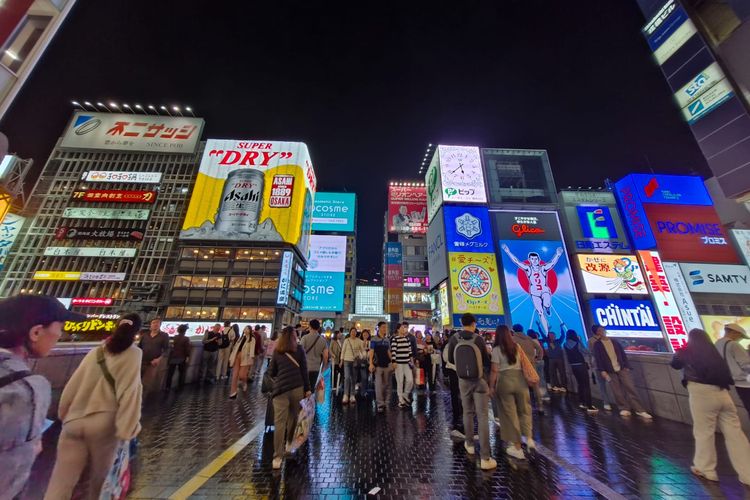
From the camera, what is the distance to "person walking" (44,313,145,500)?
2.29 metres

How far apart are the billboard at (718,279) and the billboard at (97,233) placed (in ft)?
221

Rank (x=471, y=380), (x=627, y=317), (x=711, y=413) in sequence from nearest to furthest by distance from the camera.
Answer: (x=711, y=413) → (x=471, y=380) → (x=627, y=317)

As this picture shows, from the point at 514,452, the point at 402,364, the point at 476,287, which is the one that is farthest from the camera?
the point at 476,287

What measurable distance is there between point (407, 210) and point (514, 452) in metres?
45.2

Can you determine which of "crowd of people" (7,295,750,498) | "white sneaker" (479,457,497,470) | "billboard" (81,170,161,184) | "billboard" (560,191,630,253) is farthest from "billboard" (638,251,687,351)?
"billboard" (81,170,161,184)

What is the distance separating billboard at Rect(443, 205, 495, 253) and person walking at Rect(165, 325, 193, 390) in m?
23.2

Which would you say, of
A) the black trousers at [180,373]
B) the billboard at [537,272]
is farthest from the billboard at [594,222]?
the black trousers at [180,373]

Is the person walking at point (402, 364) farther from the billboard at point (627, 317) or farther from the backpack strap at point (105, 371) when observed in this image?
the billboard at point (627, 317)

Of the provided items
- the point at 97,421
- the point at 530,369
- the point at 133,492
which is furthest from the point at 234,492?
the point at 530,369

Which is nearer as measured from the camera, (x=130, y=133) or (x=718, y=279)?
(x=718, y=279)

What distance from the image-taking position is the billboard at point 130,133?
4488 centimetres

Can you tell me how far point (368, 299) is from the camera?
225 feet

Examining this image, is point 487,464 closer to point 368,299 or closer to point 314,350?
point 314,350

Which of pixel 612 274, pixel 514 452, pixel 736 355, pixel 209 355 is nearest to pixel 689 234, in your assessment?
pixel 612 274
